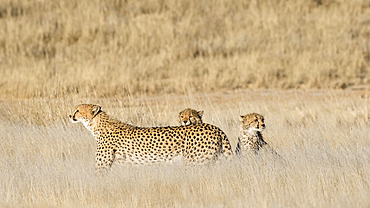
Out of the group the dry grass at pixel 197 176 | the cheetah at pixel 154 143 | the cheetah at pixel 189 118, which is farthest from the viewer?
the cheetah at pixel 189 118

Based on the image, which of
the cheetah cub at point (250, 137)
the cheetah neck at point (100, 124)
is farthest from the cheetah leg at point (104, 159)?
the cheetah cub at point (250, 137)

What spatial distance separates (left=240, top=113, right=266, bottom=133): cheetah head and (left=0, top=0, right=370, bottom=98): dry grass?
23.1 feet

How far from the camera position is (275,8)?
19.5m

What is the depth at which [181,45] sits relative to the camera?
57.0 ft

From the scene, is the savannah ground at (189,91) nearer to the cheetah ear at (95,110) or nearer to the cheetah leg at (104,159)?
the cheetah leg at (104,159)

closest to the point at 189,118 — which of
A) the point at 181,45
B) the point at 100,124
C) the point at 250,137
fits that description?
the point at 250,137

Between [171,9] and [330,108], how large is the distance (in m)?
9.26

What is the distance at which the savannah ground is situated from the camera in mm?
5574

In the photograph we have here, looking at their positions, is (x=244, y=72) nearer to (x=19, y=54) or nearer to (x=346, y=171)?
(x=19, y=54)

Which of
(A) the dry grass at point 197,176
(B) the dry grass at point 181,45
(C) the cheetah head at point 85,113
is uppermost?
(B) the dry grass at point 181,45

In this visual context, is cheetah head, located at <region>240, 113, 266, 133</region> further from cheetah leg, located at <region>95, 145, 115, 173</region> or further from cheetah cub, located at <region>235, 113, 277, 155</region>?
cheetah leg, located at <region>95, 145, 115, 173</region>

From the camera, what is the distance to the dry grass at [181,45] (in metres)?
14.8

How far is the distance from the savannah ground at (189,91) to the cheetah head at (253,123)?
39 cm

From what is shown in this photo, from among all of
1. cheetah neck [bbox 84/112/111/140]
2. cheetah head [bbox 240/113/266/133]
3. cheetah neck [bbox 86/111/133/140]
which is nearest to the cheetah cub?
cheetah head [bbox 240/113/266/133]
